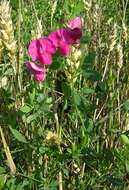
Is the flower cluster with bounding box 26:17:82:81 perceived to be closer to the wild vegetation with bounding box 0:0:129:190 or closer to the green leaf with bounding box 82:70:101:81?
the wild vegetation with bounding box 0:0:129:190

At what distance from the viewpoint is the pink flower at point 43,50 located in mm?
997

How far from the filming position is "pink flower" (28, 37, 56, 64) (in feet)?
3.27

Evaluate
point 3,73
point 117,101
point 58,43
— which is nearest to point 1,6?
point 58,43

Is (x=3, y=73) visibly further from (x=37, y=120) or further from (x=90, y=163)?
(x=90, y=163)

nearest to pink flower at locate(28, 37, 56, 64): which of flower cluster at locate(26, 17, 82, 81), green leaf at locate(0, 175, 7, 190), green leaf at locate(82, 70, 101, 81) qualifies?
flower cluster at locate(26, 17, 82, 81)

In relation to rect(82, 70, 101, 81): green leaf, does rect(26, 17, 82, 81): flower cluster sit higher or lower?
higher

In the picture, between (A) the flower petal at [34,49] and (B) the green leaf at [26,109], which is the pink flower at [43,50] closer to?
(A) the flower petal at [34,49]

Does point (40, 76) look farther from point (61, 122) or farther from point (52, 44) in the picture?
point (61, 122)

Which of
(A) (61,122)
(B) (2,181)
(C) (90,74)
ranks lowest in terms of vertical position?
(B) (2,181)

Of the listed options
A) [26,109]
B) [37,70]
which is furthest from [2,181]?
[37,70]

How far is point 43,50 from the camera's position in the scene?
3.27 feet

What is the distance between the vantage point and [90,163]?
1.27 metres

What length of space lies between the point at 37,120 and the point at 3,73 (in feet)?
0.52

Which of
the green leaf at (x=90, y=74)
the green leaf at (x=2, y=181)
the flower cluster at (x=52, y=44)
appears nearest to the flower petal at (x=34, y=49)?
the flower cluster at (x=52, y=44)
